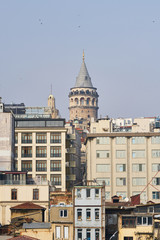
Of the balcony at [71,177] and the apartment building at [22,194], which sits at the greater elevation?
the balcony at [71,177]

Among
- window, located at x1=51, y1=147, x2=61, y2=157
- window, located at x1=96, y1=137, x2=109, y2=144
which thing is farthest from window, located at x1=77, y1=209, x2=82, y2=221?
window, located at x1=51, y1=147, x2=61, y2=157

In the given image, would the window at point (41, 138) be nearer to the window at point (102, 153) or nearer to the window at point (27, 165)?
the window at point (27, 165)

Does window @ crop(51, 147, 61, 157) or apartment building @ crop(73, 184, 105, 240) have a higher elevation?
window @ crop(51, 147, 61, 157)

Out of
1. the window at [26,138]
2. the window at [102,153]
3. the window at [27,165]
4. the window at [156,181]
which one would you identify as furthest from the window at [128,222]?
the window at [26,138]

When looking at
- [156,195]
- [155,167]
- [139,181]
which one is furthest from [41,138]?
[156,195]

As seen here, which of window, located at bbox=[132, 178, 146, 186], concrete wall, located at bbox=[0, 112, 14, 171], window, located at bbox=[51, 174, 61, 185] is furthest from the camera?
window, located at bbox=[51, 174, 61, 185]

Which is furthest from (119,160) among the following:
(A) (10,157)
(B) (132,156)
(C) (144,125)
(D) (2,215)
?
(D) (2,215)

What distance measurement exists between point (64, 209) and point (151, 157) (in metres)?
47.2

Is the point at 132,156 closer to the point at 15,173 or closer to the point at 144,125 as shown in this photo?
the point at 144,125

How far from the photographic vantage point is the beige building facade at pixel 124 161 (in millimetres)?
128625

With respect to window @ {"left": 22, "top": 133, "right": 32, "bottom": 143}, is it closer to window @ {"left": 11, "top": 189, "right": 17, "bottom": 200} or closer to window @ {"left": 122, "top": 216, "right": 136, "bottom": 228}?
window @ {"left": 11, "top": 189, "right": 17, "bottom": 200}

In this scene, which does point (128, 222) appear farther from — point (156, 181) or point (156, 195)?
point (156, 181)

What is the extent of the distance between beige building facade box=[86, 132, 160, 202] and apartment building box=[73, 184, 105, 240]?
39.7 m

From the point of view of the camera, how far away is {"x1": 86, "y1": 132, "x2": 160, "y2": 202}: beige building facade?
128625 mm
